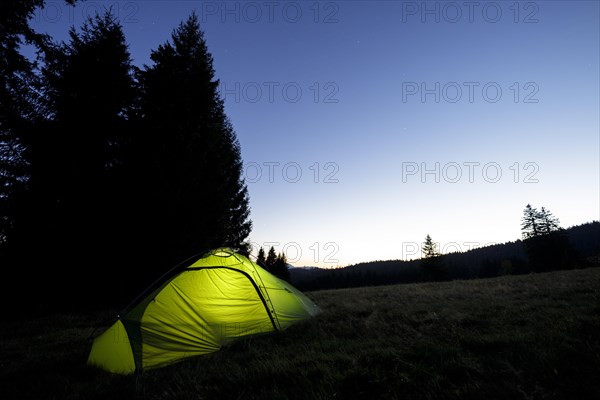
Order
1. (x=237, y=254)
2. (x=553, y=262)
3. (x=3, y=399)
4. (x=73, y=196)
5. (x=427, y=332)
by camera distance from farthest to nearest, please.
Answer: (x=553, y=262), (x=73, y=196), (x=237, y=254), (x=427, y=332), (x=3, y=399)

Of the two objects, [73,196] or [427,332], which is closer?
[427,332]

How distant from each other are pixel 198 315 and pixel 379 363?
10.8ft

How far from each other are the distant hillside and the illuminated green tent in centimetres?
5657

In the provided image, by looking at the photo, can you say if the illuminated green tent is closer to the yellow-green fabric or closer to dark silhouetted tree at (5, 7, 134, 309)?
the yellow-green fabric

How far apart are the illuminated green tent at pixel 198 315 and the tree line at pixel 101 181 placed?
5996 mm

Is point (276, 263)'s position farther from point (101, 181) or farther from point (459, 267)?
point (459, 267)

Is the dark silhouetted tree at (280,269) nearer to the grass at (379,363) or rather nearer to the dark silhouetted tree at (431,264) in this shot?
the dark silhouetted tree at (431,264)

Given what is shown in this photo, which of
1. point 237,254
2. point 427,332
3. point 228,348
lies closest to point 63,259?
point 237,254

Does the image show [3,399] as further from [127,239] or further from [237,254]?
[127,239]

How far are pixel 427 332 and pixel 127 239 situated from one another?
10852 mm

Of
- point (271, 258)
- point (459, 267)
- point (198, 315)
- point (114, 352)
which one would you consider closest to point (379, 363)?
point (198, 315)

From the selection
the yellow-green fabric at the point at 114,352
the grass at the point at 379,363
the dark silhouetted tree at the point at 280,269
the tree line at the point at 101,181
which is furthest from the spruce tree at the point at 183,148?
the dark silhouetted tree at the point at 280,269

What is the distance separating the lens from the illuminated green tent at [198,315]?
4.14 meters

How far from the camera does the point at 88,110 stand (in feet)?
37.1
